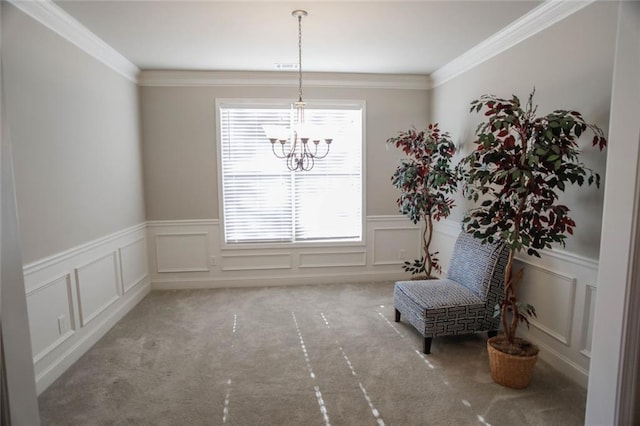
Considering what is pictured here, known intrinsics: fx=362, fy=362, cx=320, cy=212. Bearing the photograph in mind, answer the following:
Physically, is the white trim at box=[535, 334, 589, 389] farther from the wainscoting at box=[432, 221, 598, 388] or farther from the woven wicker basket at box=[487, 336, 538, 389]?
the woven wicker basket at box=[487, 336, 538, 389]

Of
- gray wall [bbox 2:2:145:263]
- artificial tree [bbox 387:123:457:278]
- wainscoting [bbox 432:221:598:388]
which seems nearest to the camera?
gray wall [bbox 2:2:145:263]

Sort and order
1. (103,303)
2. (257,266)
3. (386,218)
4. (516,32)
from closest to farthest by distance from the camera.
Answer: (516,32)
(103,303)
(257,266)
(386,218)

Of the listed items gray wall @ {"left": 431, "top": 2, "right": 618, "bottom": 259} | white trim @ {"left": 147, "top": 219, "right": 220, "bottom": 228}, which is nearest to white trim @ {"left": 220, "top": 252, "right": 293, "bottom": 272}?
white trim @ {"left": 147, "top": 219, "right": 220, "bottom": 228}

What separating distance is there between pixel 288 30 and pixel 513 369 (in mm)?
3115

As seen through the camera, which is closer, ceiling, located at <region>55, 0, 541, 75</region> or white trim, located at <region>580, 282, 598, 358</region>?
white trim, located at <region>580, 282, 598, 358</region>

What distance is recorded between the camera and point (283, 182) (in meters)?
4.69

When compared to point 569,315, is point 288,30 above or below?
above

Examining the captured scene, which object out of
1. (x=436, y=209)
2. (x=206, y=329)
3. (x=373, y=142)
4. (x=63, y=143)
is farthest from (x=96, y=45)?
(x=436, y=209)

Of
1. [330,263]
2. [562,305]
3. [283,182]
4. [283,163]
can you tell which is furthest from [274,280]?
[562,305]

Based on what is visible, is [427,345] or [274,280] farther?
[274,280]

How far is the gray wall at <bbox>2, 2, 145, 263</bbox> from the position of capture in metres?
2.35

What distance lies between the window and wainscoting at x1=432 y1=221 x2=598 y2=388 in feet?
7.60

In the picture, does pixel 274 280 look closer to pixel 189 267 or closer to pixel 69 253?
pixel 189 267

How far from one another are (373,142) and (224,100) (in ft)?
6.42
